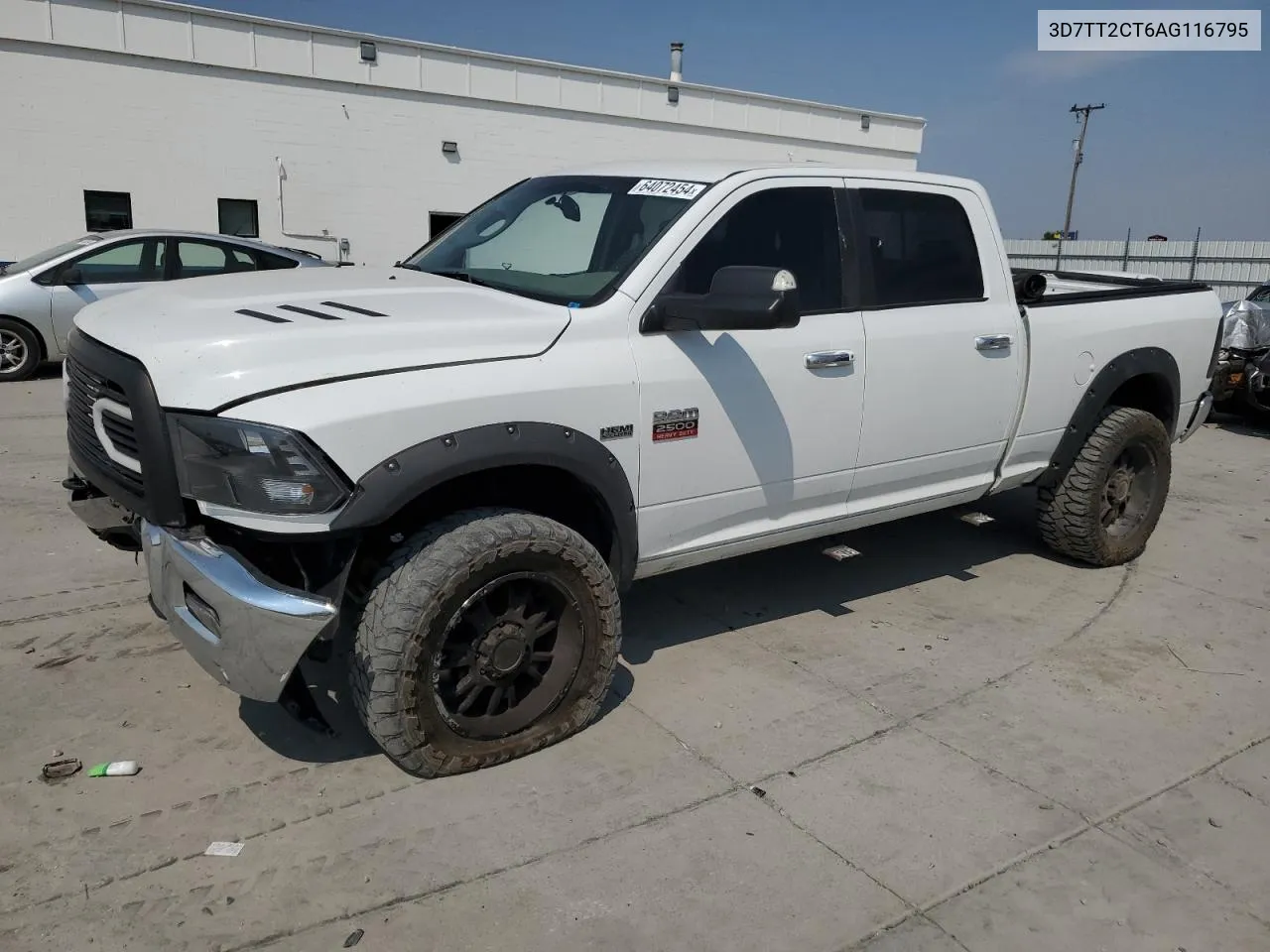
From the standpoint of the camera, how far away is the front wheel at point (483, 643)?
304 centimetres

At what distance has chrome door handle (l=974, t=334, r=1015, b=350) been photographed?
15.1 feet

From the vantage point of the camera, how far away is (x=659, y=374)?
3.53 metres

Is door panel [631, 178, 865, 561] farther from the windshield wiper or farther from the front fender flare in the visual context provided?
the windshield wiper

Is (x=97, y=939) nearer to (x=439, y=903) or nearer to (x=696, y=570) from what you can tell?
(x=439, y=903)

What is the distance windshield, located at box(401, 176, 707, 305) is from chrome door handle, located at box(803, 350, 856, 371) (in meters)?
0.76

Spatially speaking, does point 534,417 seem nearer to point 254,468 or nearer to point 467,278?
point 254,468

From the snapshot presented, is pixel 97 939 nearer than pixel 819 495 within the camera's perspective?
Yes

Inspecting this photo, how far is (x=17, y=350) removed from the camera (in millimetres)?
10039

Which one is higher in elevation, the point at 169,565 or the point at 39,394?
the point at 169,565

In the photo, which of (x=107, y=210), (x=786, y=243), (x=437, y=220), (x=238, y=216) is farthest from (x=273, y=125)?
(x=786, y=243)

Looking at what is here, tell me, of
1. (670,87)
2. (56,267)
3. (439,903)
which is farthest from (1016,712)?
(670,87)

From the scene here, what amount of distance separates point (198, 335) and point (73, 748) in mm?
1519

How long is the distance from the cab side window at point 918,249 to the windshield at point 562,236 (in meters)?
0.93

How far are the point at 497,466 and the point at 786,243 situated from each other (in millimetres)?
1652
